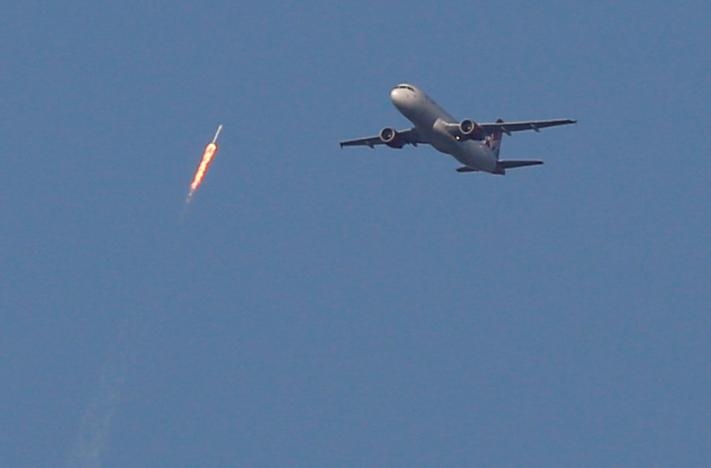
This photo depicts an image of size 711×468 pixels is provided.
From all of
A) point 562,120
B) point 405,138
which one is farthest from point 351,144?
point 562,120

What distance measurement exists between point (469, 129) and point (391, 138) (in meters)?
9.51

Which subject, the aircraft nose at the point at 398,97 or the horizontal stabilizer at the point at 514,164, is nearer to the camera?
the aircraft nose at the point at 398,97

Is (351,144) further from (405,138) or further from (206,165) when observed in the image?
(206,165)

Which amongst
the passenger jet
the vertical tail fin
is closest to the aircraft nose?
the passenger jet

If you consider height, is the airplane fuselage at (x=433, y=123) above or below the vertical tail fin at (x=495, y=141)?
below

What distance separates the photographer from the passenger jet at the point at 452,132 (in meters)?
130

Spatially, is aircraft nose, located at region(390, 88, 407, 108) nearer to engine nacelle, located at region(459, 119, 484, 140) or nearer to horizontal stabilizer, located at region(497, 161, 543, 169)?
engine nacelle, located at region(459, 119, 484, 140)

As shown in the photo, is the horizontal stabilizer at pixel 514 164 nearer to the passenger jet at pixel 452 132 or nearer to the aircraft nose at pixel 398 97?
the passenger jet at pixel 452 132

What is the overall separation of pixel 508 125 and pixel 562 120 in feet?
19.1

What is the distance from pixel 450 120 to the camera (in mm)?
133500

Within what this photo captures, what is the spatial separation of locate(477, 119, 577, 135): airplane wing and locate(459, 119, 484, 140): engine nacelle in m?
0.88

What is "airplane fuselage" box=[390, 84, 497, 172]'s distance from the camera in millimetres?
130000

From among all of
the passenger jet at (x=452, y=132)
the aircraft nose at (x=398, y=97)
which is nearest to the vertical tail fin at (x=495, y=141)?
the passenger jet at (x=452, y=132)

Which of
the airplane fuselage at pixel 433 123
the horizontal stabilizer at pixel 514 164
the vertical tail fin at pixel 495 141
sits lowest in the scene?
the airplane fuselage at pixel 433 123
